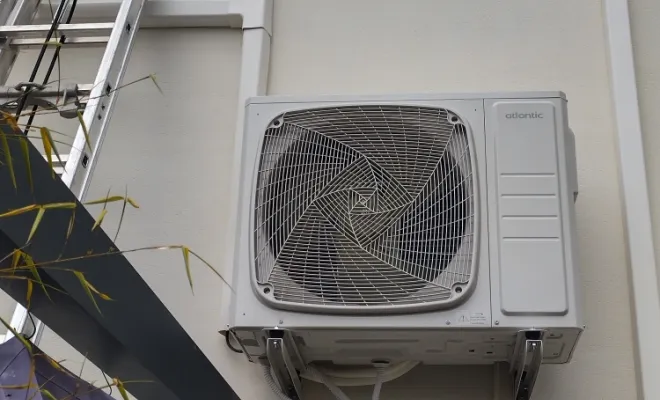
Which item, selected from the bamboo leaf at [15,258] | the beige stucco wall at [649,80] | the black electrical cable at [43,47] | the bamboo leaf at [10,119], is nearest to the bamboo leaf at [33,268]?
the bamboo leaf at [15,258]

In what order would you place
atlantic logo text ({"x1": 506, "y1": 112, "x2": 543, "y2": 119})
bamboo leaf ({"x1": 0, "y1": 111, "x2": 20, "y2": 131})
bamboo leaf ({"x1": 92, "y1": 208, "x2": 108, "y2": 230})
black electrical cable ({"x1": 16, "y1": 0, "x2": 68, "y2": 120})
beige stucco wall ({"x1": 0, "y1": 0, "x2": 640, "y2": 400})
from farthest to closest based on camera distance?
beige stucco wall ({"x1": 0, "y1": 0, "x2": 640, "y2": 400}) < atlantic logo text ({"x1": 506, "y1": 112, "x2": 543, "y2": 119}) < black electrical cable ({"x1": 16, "y1": 0, "x2": 68, "y2": 120}) < bamboo leaf ({"x1": 92, "y1": 208, "x2": 108, "y2": 230}) < bamboo leaf ({"x1": 0, "y1": 111, "x2": 20, "y2": 131})

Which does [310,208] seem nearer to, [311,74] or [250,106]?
[250,106]

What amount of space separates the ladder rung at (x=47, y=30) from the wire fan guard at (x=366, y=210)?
17.7 inches

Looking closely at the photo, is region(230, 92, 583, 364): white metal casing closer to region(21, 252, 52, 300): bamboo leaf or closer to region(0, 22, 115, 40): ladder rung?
region(0, 22, 115, 40): ladder rung

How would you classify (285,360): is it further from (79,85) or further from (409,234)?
(79,85)

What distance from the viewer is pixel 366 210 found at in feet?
5.16

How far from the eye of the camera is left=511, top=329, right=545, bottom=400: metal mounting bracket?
1.50 meters

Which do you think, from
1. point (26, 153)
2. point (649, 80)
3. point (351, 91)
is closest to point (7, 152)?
point (26, 153)

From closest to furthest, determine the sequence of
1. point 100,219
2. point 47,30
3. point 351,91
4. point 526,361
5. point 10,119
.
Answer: point 10,119, point 100,219, point 526,361, point 47,30, point 351,91

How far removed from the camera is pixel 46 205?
36.3 inches

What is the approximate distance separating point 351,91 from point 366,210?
52 centimetres

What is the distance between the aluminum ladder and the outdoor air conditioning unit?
0.28 metres

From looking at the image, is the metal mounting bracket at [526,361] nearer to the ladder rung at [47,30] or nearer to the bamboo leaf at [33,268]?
the bamboo leaf at [33,268]

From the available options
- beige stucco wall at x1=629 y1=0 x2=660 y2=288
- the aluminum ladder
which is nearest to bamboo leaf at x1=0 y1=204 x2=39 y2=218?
the aluminum ladder
